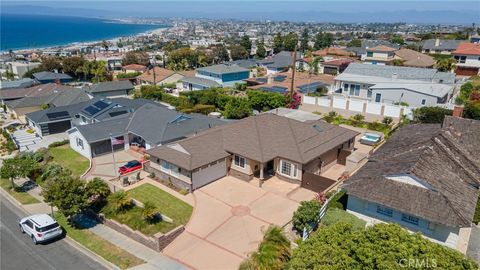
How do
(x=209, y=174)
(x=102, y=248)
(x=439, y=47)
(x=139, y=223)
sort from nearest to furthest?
(x=102, y=248) < (x=139, y=223) < (x=209, y=174) < (x=439, y=47)

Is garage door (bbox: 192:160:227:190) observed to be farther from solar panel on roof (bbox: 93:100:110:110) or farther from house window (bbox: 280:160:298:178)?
solar panel on roof (bbox: 93:100:110:110)

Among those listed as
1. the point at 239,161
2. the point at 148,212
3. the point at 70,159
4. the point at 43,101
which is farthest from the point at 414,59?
the point at 43,101

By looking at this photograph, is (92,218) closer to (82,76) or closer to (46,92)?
(46,92)

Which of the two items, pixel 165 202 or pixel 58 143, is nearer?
pixel 165 202

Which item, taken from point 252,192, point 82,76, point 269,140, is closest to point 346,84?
point 269,140

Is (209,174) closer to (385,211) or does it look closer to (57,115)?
→ (385,211)

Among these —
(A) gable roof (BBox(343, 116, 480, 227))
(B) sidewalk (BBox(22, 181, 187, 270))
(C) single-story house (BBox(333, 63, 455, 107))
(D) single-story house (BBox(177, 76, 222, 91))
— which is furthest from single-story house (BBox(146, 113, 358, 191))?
(D) single-story house (BBox(177, 76, 222, 91))
